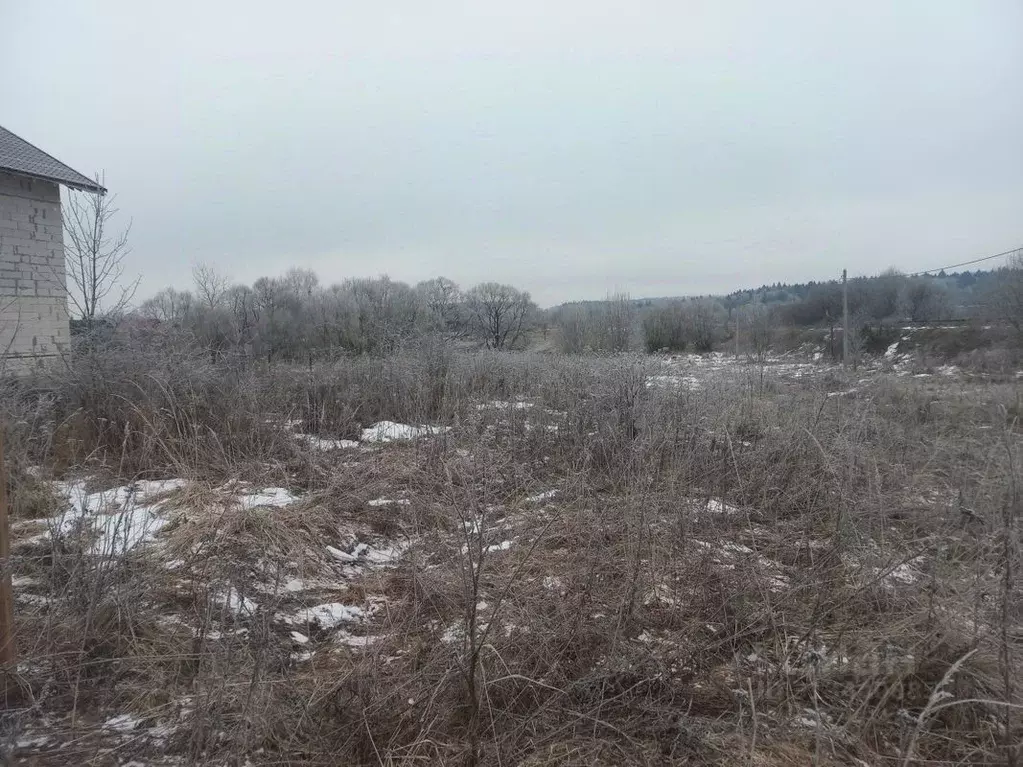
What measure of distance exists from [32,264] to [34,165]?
89.8 inches

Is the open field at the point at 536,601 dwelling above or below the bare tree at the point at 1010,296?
below

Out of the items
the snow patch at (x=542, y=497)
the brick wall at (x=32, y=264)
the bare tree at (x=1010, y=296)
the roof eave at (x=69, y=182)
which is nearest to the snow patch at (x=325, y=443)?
the snow patch at (x=542, y=497)

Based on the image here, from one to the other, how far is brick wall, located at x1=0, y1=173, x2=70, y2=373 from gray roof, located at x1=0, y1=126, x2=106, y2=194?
0.41m

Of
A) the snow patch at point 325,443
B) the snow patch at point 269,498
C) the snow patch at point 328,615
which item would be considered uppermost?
the snow patch at point 325,443

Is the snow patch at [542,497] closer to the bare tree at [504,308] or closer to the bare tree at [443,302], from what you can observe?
the bare tree at [443,302]

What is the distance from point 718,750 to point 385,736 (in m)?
1.34

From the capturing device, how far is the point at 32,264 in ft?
41.8

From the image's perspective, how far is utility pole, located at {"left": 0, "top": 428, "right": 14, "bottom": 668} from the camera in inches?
84.1

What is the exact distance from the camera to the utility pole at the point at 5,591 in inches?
84.1

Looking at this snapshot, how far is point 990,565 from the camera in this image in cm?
279

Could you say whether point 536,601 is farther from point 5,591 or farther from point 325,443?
point 325,443

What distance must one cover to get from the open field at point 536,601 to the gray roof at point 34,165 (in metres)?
9.39

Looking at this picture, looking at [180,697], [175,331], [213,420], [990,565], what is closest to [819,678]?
[990,565]

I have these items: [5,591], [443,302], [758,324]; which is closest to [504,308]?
[443,302]
